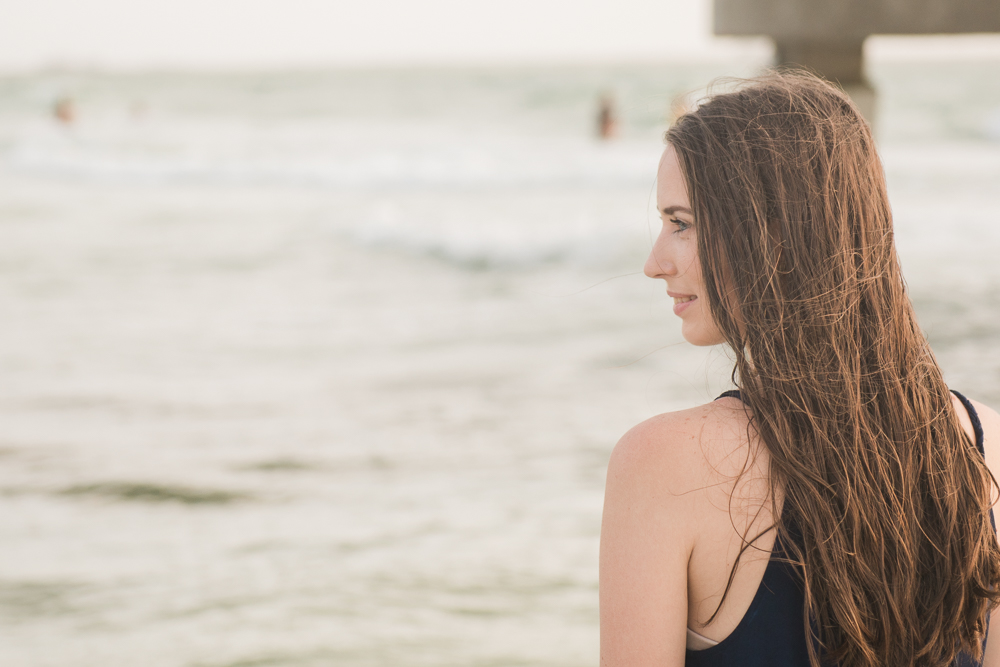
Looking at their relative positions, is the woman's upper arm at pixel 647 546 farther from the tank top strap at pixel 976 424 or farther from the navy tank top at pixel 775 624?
the tank top strap at pixel 976 424

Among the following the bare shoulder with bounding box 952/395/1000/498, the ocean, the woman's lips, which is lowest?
the ocean

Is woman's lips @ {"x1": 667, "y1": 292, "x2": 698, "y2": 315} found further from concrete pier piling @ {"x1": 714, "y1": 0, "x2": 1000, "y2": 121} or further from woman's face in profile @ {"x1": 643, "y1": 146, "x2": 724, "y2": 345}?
concrete pier piling @ {"x1": 714, "y1": 0, "x2": 1000, "y2": 121}

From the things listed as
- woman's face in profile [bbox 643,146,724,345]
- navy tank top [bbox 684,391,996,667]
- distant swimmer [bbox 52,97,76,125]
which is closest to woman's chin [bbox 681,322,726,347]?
woman's face in profile [bbox 643,146,724,345]

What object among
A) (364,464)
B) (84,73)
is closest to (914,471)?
(364,464)

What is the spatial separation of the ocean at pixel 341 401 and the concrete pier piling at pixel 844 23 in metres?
0.63

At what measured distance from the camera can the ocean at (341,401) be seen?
10.6ft

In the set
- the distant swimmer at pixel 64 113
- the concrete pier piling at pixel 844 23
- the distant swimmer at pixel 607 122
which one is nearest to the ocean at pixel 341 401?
the concrete pier piling at pixel 844 23

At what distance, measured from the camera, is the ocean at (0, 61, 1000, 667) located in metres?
3.24

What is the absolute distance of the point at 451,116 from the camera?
93.7 ft

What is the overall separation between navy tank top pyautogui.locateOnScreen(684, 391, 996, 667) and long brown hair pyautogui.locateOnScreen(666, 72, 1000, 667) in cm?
2

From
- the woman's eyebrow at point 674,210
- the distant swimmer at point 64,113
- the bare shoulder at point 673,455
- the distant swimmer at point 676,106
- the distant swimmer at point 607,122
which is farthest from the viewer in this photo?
the distant swimmer at point 64,113

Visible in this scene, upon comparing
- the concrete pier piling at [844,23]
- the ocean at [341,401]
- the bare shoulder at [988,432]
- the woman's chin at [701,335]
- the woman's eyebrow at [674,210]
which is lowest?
the ocean at [341,401]

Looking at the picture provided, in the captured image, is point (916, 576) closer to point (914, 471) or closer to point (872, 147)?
point (914, 471)

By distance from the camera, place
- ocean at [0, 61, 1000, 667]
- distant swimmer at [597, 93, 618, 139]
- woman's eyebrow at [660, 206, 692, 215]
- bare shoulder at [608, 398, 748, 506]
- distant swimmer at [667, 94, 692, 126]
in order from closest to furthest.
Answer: bare shoulder at [608, 398, 748, 506]
woman's eyebrow at [660, 206, 692, 215]
distant swimmer at [667, 94, 692, 126]
ocean at [0, 61, 1000, 667]
distant swimmer at [597, 93, 618, 139]
